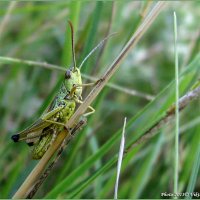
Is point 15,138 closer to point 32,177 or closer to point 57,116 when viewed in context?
point 57,116

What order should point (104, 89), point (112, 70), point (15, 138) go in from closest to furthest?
point (112, 70), point (15, 138), point (104, 89)

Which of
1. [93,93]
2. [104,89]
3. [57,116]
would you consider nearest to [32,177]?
[93,93]

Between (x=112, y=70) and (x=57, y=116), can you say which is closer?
(x=112, y=70)

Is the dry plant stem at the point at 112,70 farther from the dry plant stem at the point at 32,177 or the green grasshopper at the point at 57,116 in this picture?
the green grasshopper at the point at 57,116

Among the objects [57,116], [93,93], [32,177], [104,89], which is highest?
[104,89]

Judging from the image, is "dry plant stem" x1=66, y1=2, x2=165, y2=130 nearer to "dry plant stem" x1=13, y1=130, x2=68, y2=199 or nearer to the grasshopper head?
"dry plant stem" x1=13, y1=130, x2=68, y2=199

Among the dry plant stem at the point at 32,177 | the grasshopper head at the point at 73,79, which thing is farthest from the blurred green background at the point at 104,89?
the dry plant stem at the point at 32,177

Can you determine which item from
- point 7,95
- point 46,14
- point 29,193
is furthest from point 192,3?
point 29,193

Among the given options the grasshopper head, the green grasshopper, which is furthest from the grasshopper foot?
the grasshopper head

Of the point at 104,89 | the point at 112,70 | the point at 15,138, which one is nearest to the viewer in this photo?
the point at 112,70
